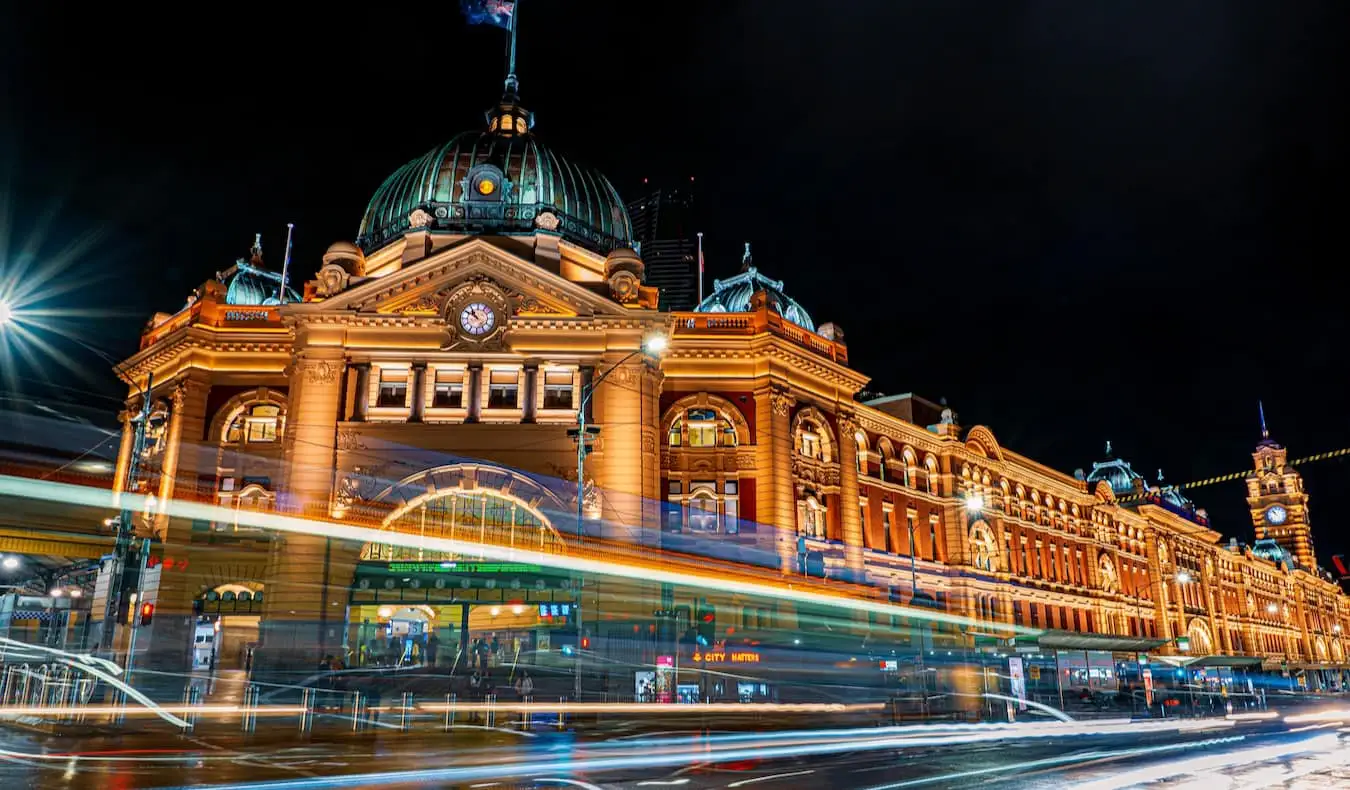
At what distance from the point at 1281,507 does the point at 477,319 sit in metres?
176

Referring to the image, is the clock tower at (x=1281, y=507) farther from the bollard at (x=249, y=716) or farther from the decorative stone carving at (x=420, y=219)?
the bollard at (x=249, y=716)

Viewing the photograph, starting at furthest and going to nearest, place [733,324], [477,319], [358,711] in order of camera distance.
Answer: [733,324] < [477,319] < [358,711]

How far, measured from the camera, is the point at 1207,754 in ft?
68.2

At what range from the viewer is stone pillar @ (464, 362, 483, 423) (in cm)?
4438

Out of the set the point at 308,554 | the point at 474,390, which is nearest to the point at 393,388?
the point at 474,390

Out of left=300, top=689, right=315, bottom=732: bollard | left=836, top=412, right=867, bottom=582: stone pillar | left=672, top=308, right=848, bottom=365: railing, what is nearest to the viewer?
left=300, top=689, right=315, bottom=732: bollard

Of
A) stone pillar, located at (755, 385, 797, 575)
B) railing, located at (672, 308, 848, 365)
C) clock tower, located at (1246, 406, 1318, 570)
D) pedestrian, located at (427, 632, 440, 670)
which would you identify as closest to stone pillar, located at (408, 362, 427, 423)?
pedestrian, located at (427, 632, 440, 670)

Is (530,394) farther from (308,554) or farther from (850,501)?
(850,501)

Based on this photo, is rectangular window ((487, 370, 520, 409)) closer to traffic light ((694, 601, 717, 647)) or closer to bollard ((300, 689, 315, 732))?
traffic light ((694, 601, 717, 647))

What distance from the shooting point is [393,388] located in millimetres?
45281

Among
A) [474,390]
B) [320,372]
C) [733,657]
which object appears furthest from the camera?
[474,390]

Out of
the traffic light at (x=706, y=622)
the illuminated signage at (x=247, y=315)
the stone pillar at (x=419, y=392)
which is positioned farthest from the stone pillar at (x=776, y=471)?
the illuminated signage at (x=247, y=315)

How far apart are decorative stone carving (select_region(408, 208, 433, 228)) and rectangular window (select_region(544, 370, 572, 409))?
44.0 ft

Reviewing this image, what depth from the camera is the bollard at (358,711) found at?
84.0ft
